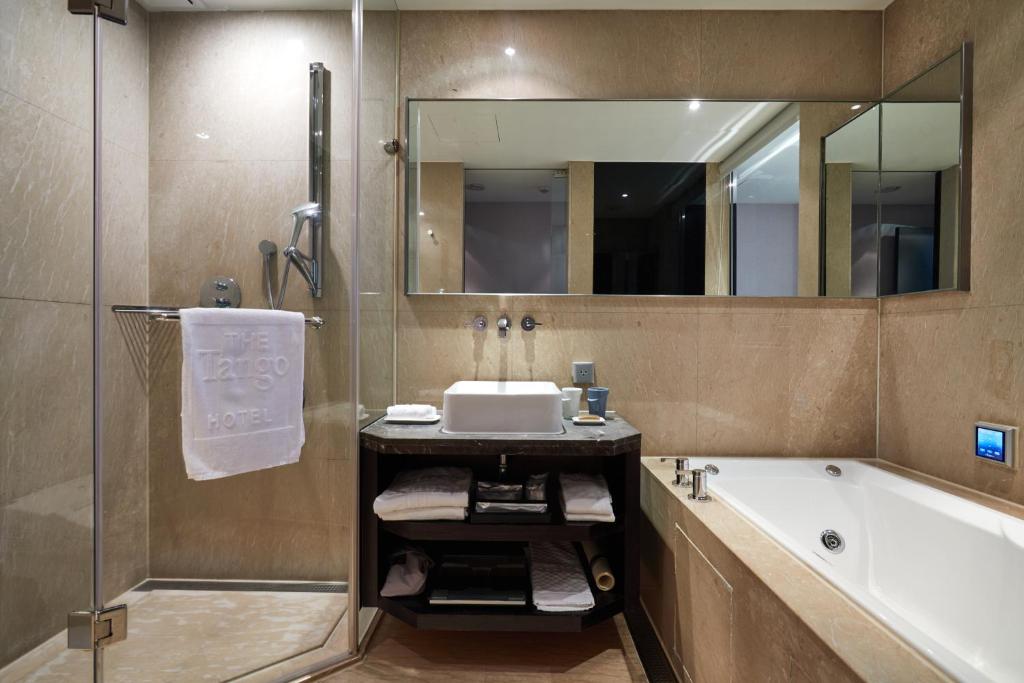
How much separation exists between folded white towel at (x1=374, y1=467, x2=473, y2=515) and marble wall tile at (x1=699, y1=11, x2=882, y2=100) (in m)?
1.92

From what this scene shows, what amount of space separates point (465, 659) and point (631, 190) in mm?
1898

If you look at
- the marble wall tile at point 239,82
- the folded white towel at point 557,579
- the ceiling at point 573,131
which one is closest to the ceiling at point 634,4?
the ceiling at point 573,131

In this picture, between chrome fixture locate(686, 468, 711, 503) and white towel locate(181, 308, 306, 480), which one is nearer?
white towel locate(181, 308, 306, 480)

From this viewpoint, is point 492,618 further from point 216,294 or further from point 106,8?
point 106,8

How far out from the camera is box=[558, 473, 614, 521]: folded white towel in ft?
5.03

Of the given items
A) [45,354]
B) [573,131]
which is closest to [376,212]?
[573,131]

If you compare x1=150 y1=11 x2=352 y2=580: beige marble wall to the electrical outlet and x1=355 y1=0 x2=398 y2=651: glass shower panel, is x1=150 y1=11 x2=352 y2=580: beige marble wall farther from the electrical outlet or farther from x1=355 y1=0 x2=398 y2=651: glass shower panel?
the electrical outlet

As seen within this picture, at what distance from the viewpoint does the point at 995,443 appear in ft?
4.89

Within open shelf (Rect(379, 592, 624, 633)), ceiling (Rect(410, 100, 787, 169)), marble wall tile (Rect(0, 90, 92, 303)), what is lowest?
open shelf (Rect(379, 592, 624, 633))

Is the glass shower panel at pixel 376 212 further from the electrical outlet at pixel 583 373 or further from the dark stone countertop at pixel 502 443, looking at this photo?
the electrical outlet at pixel 583 373

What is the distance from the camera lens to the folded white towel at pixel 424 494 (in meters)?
1.53

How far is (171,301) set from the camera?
1278mm

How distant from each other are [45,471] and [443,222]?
4.87 ft

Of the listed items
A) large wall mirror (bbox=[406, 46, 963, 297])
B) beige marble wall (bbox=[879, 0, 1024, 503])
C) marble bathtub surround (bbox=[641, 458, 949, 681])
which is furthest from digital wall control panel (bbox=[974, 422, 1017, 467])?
marble bathtub surround (bbox=[641, 458, 949, 681])
